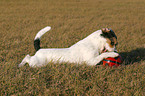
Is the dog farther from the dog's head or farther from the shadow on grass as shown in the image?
the shadow on grass

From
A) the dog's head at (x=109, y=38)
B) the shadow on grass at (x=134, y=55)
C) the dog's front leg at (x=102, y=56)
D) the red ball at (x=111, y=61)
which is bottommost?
the shadow on grass at (x=134, y=55)

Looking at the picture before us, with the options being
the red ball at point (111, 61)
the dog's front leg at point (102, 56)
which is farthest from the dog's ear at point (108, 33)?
the red ball at point (111, 61)

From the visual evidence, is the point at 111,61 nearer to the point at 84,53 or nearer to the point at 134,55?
the point at 84,53

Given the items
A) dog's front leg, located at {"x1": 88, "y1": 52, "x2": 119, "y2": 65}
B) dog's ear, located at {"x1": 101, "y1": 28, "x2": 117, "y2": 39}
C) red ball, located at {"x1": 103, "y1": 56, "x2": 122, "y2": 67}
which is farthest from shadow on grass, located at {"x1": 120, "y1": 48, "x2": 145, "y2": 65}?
dog's ear, located at {"x1": 101, "y1": 28, "x2": 117, "y2": 39}

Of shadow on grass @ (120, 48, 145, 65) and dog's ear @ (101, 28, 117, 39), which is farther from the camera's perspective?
shadow on grass @ (120, 48, 145, 65)

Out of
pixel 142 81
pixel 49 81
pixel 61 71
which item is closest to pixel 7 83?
pixel 49 81

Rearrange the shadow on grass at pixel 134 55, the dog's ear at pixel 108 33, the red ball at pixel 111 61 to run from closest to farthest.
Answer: the dog's ear at pixel 108 33 → the red ball at pixel 111 61 → the shadow on grass at pixel 134 55

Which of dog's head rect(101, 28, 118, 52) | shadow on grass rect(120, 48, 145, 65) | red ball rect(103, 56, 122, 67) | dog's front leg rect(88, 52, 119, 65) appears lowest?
shadow on grass rect(120, 48, 145, 65)

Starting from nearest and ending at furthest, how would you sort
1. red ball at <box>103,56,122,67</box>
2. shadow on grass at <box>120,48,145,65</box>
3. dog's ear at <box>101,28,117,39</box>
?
dog's ear at <box>101,28,117,39</box>, red ball at <box>103,56,122,67</box>, shadow on grass at <box>120,48,145,65</box>

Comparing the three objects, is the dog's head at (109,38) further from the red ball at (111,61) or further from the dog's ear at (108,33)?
the red ball at (111,61)

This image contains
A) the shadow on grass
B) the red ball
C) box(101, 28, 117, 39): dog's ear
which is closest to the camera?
box(101, 28, 117, 39): dog's ear

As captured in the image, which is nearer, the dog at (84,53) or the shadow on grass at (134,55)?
the dog at (84,53)

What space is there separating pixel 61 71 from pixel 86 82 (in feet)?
2.07

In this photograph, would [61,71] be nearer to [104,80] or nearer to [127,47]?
[104,80]
